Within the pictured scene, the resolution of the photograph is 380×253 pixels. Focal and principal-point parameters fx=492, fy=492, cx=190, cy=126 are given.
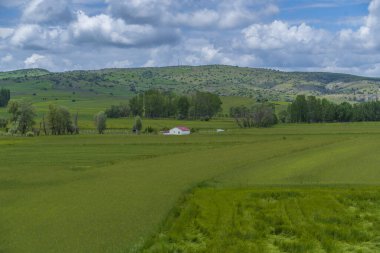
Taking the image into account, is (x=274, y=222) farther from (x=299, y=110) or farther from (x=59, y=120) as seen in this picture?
(x=299, y=110)

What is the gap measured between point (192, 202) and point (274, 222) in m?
7.55

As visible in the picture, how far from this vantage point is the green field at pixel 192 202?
1014 inches

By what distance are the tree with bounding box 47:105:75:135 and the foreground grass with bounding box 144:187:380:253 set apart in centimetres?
9656

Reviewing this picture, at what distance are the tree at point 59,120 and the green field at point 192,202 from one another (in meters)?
65.1

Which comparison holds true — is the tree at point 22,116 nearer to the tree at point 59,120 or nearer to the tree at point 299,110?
the tree at point 59,120

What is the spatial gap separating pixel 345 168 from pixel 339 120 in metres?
149

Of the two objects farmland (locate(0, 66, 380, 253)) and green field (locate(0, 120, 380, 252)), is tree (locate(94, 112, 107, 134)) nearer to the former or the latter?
farmland (locate(0, 66, 380, 253))

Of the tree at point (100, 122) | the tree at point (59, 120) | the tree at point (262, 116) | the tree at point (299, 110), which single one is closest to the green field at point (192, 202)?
the tree at point (59, 120)

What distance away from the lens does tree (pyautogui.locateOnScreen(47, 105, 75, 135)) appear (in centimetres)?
13000

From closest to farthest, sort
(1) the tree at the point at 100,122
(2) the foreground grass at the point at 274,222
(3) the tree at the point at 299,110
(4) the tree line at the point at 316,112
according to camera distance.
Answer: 1. (2) the foreground grass at the point at 274,222
2. (1) the tree at the point at 100,122
3. (3) the tree at the point at 299,110
4. (4) the tree line at the point at 316,112

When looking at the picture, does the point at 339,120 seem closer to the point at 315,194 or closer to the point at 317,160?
the point at 317,160

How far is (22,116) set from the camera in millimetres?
129375

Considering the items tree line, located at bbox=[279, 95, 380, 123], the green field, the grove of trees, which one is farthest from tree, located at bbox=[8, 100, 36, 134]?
tree line, located at bbox=[279, 95, 380, 123]

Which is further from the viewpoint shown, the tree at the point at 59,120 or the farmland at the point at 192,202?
the tree at the point at 59,120
